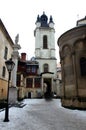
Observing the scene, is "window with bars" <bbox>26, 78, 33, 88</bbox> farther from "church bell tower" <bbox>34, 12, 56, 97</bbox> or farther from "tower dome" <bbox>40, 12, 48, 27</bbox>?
"tower dome" <bbox>40, 12, 48, 27</bbox>

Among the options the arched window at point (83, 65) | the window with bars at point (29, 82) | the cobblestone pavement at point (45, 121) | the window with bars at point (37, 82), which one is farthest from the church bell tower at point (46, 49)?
the cobblestone pavement at point (45, 121)

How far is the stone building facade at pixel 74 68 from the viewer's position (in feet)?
39.4

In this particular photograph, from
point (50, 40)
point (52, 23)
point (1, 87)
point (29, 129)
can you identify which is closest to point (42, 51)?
point (50, 40)

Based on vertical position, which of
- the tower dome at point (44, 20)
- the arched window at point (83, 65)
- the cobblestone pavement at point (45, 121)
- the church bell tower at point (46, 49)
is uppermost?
the tower dome at point (44, 20)

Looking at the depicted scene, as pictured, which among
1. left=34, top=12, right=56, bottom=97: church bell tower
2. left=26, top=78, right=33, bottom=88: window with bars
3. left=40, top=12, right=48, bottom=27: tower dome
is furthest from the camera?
left=40, top=12, right=48, bottom=27: tower dome

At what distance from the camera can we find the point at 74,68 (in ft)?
41.8

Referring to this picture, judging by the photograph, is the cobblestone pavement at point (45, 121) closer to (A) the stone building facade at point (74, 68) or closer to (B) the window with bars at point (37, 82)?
(A) the stone building facade at point (74, 68)

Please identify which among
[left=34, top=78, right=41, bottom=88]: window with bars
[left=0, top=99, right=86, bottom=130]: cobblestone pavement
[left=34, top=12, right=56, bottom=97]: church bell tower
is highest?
[left=34, top=12, right=56, bottom=97]: church bell tower

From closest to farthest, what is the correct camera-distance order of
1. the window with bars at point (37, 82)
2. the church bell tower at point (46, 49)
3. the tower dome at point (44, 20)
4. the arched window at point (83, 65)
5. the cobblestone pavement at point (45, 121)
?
the cobblestone pavement at point (45, 121), the arched window at point (83, 65), the window with bars at point (37, 82), the church bell tower at point (46, 49), the tower dome at point (44, 20)

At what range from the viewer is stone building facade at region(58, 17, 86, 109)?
12015 millimetres

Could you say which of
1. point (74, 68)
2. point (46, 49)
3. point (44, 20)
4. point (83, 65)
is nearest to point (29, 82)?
point (46, 49)

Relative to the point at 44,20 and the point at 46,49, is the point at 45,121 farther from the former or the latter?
the point at 44,20

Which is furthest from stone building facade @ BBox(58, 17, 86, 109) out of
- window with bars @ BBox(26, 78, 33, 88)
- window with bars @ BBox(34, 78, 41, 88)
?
window with bars @ BBox(26, 78, 33, 88)

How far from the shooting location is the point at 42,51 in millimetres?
48406
